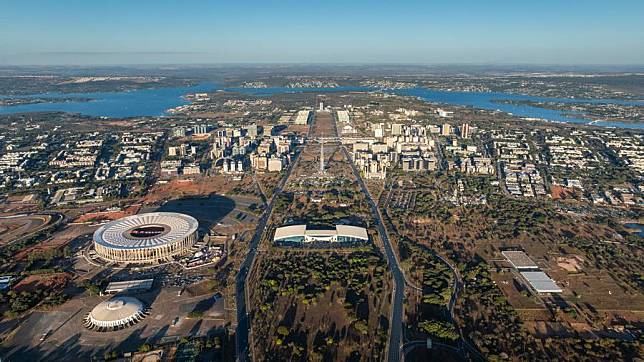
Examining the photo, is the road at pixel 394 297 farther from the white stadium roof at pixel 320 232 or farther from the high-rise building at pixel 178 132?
the high-rise building at pixel 178 132

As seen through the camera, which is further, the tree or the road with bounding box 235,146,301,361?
the tree

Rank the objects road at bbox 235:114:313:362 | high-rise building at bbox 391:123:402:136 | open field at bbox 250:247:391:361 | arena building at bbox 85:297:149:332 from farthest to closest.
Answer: high-rise building at bbox 391:123:402:136
arena building at bbox 85:297:149:332
open field at bbox 250:247:391:361
road at bbox 235:114:313:362

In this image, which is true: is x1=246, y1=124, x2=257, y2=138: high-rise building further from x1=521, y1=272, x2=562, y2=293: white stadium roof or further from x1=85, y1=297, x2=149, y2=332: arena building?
x1=521, y1=272, x2=562, y2=293: white stadium roof

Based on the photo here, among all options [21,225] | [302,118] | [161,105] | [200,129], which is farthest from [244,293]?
[161,105]

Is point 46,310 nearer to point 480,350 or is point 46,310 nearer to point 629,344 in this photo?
point 480,350

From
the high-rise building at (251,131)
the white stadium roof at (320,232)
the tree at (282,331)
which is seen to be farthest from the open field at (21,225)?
the high-rise building at (251,131)

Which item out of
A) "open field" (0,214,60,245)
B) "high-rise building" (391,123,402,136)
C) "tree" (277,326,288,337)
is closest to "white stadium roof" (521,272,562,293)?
"tree" (277,326,288,337)

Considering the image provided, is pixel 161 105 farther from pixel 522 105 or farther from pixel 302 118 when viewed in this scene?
pixel 522 105

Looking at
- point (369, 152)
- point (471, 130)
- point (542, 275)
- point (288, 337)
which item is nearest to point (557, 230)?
point (542, 275)
